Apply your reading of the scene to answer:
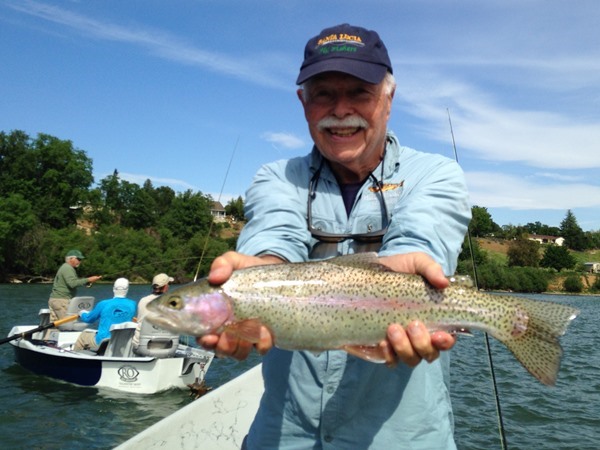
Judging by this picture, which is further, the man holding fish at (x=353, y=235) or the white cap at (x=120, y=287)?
the white cap at (x=120, y=287)

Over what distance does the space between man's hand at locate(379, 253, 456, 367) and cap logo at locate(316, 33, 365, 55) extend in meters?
1.21

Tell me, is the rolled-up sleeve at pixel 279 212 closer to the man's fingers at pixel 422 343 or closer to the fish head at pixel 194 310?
Result: the fish head at pixel 194 310

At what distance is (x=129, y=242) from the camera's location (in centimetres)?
7100

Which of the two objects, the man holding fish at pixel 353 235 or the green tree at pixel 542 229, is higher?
the green tree at pixel 542 229

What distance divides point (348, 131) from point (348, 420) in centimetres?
158

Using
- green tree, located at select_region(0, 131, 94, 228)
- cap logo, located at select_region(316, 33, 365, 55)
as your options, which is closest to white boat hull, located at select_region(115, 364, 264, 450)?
cap logo, located at select_region(316, 33, 365, 55)

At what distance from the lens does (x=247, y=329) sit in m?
2.89

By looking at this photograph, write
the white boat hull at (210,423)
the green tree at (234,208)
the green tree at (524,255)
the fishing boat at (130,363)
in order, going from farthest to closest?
the green tree at (234,208), the green tree at (524,255), the fishing boat at (130,363), the white boat hull at (210,423)

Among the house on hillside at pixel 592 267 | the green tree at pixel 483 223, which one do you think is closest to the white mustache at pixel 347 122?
the house on hillside at pixel 592 267

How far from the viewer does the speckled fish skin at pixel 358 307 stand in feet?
9.78

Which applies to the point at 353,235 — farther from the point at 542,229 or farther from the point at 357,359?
the point at 542,229

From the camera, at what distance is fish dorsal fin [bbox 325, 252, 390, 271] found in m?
3.00

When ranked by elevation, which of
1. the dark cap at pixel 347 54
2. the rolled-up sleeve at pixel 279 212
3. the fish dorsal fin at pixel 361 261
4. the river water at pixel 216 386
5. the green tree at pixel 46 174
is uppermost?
the green tree at pixel 46 174

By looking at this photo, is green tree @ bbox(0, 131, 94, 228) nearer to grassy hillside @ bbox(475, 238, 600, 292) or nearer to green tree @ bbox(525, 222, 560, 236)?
grassy hillside @ bbox(475, 238, 600, 292)
